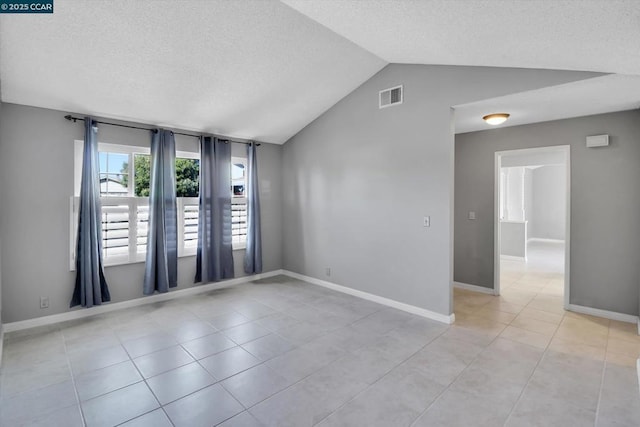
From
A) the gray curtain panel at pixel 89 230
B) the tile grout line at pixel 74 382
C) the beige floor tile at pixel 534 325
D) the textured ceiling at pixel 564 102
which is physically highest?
the textured ceiling at pixel 564 102

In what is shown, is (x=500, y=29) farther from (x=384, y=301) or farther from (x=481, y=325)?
(x=384, y=301)

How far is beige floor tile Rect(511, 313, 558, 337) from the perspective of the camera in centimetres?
340

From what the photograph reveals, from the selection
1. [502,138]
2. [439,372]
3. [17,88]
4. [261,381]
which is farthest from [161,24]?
[502,138]

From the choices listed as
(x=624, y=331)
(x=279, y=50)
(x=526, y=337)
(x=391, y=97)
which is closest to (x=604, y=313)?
(x=624, y=331)

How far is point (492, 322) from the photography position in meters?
3.66

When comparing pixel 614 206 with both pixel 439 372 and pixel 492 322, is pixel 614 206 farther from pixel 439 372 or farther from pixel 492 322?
pixel 439 372

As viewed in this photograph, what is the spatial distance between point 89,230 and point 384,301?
3.85m

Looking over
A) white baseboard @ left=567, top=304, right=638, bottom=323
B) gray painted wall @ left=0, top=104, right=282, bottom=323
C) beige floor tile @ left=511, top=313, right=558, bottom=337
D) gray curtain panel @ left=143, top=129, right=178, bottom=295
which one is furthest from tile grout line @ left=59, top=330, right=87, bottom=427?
white baseboard @ left=567, top=304, right=638, bottom=323

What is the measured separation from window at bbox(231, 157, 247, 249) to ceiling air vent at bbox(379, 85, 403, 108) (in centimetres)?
264

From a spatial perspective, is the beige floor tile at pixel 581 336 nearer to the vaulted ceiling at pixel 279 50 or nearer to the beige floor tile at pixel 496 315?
the beige floor tile at pixel 496 315

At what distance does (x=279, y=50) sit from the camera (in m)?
3.38

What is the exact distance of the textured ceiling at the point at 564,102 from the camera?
111 inches

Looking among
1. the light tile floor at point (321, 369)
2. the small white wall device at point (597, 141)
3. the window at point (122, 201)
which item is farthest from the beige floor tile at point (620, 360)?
the window at point (122, 201)

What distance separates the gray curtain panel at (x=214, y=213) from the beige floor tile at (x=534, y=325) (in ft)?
13.6
